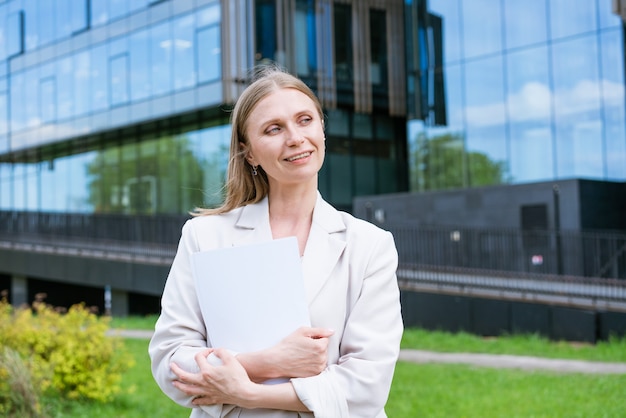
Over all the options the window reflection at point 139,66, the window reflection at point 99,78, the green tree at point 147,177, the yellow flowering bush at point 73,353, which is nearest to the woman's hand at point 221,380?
the yellow flowering bush at point 73,353

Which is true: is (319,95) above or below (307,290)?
above

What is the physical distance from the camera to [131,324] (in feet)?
63.0

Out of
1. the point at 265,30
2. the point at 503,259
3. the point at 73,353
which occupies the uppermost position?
the point at 265,30

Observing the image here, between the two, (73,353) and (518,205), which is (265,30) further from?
(73,353)

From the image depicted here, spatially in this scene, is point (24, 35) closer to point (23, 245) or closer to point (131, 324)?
point (23, 245)

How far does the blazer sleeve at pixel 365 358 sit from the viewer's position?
2256 millimetres

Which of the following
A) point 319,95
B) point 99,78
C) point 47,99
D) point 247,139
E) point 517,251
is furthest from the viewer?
point 47,99

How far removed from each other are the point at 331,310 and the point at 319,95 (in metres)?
25.1

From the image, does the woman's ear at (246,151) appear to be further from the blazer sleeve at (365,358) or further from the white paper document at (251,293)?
the blazer sleeve at (365,358)

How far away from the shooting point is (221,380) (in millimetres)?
2229

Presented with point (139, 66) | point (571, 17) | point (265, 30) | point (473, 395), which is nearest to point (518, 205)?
point (571, 17)

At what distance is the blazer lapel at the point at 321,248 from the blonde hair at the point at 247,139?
0.26 metres

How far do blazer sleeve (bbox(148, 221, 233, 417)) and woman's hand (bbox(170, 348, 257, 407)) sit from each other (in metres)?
0.05

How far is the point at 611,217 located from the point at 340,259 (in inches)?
759
